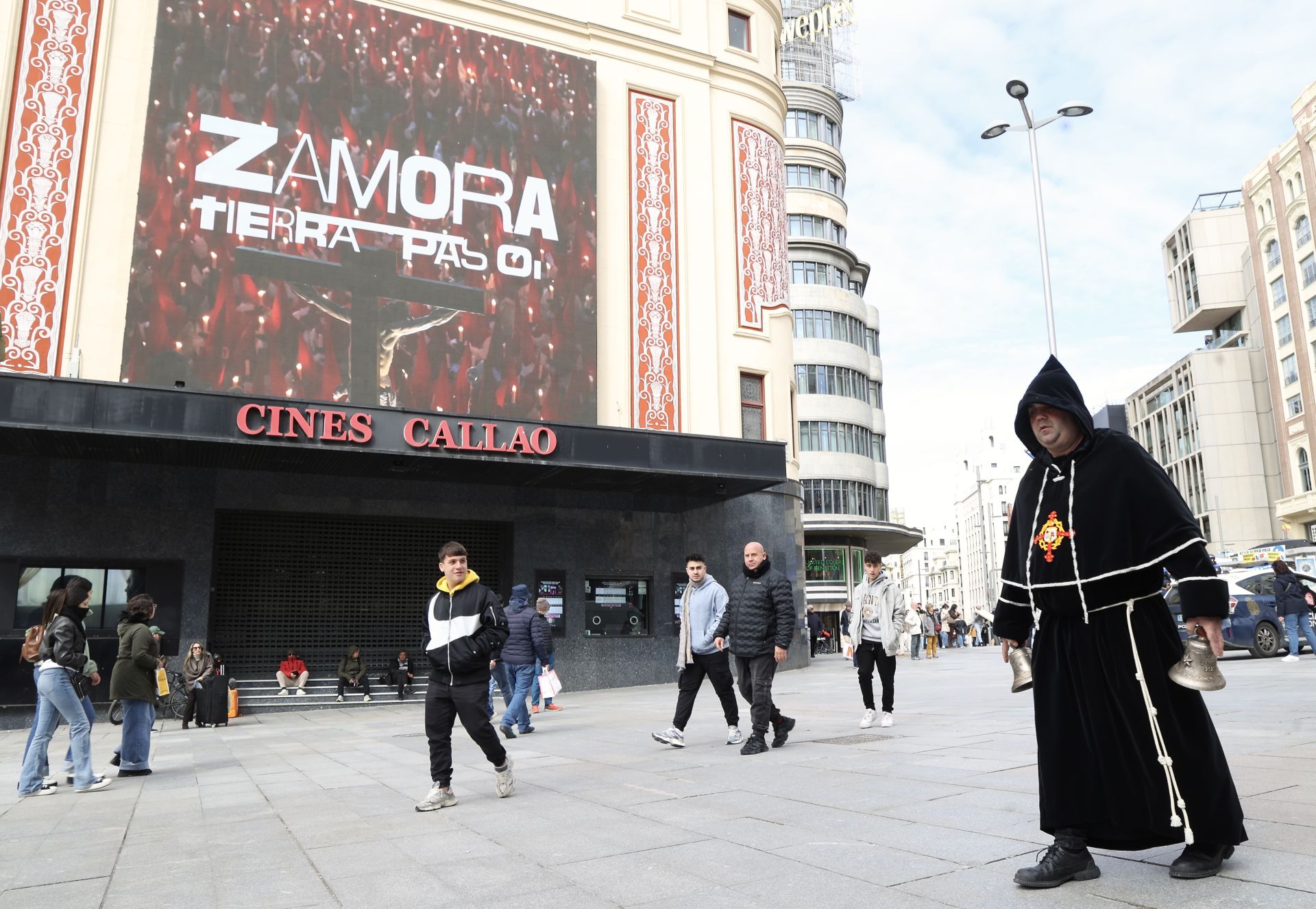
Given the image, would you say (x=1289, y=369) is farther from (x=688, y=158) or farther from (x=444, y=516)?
(x=444, y=516)

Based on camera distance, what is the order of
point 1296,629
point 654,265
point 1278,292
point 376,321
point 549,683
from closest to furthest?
point 549,683, point 1296,629, point 376,321, point 654,265, point 1278,292

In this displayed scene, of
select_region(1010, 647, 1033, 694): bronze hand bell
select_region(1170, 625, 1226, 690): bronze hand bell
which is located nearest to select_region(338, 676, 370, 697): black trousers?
select_region(1010, 647, 1033, 694): bronze hand bell

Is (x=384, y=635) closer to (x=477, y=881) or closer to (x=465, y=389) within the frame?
(x=465, y=389)

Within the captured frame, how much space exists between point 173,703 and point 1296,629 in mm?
19258

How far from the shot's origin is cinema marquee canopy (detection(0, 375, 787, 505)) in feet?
48.9

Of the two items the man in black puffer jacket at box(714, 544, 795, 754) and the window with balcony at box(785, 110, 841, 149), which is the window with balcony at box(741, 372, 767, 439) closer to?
the man in black puffer jacket at box(714, 544, 795, 754)

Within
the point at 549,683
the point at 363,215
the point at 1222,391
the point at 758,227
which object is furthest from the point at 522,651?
the point at 1222,391

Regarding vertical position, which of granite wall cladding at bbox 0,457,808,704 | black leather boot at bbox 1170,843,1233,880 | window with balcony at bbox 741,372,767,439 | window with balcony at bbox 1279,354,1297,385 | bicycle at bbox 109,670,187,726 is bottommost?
bicycle at bbox 109,670,187,726

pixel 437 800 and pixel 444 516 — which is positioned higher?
pixel 444 516

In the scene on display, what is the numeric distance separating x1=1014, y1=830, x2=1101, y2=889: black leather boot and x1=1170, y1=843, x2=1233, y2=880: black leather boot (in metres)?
0.30

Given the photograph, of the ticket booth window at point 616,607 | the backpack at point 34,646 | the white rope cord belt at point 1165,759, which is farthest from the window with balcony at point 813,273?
the white rope cord belt at point 1165,759

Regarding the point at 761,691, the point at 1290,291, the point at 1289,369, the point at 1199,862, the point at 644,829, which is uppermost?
the point at 1290,291

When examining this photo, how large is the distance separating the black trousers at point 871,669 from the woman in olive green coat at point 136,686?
714cm

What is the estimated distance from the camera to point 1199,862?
3.79 meters
